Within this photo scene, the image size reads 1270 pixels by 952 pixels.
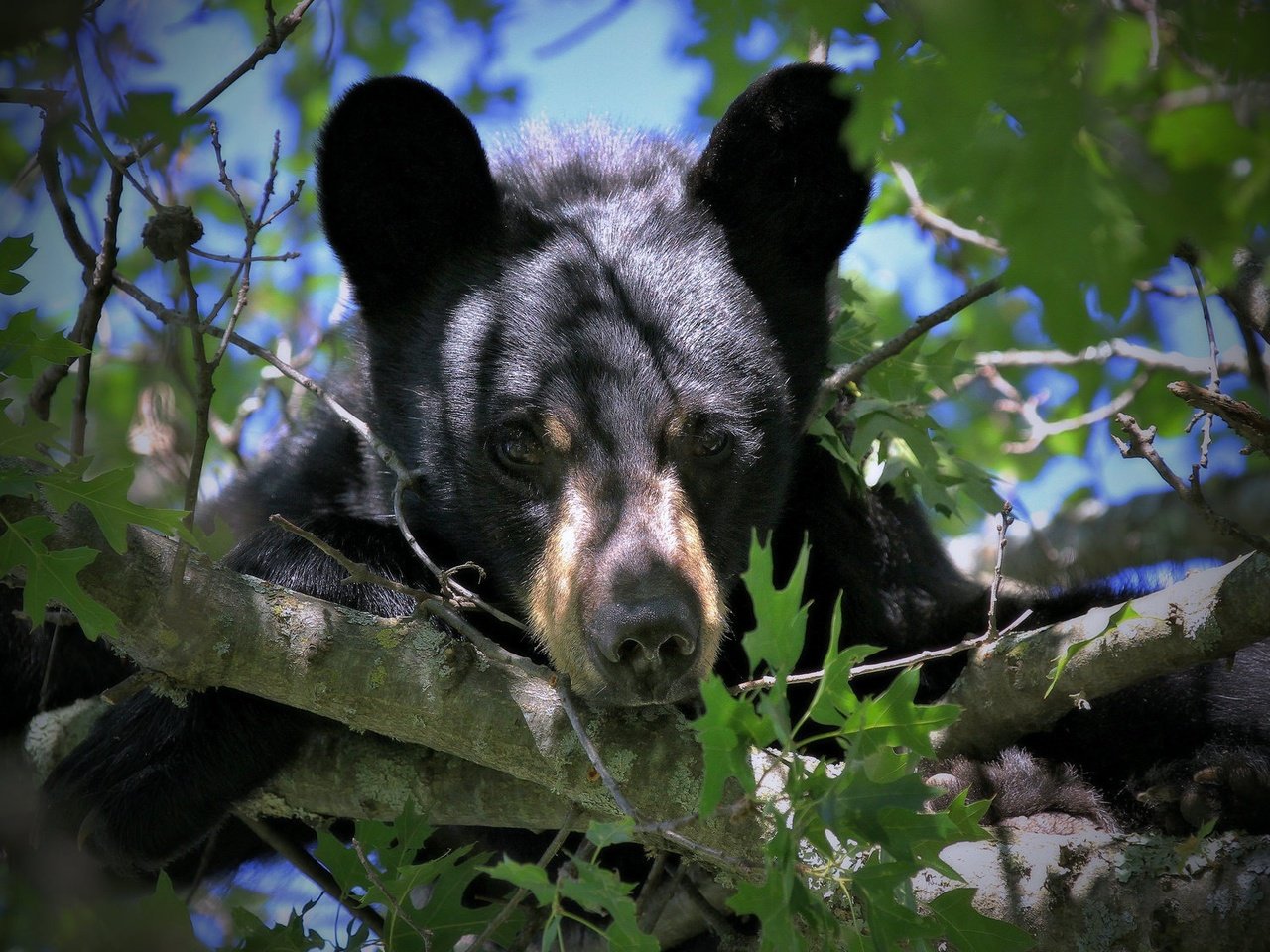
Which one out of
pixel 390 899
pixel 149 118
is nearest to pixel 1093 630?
pixel 390 899

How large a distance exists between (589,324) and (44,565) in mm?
2039

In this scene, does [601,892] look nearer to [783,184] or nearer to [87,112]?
[87,112]

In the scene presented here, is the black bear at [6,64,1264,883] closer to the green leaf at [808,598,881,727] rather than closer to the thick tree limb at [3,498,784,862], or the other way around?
the thick tree limb at [3,498,784,862]

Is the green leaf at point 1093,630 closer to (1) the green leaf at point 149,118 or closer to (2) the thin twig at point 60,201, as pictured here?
(1) the green leaf at point 149,118

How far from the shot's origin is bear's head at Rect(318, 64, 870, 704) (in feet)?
12.4

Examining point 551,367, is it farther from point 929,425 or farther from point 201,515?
point 201,515

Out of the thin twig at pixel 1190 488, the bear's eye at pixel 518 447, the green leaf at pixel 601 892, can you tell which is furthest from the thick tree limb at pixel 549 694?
the bear's eye at pixel 518 447

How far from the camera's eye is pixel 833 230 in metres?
4.56

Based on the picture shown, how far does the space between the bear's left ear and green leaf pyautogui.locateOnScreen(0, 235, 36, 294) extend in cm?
245

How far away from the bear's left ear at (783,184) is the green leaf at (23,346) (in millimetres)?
2503

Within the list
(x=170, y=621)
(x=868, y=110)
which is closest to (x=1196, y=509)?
(x=868, y=110)

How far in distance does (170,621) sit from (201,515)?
121 inches

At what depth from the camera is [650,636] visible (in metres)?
3.07

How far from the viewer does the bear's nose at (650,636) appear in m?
3.07
